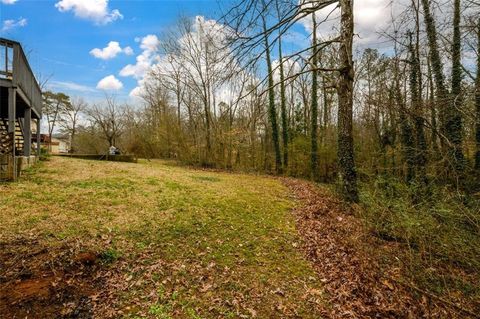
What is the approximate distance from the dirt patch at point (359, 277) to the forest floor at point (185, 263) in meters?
0.02

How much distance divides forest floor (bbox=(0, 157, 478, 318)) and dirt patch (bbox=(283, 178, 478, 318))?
16 millimetres

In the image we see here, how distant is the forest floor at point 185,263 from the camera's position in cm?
313

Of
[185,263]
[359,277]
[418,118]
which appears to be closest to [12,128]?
[185,263]

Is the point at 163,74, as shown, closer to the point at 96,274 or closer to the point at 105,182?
the point at 105,182

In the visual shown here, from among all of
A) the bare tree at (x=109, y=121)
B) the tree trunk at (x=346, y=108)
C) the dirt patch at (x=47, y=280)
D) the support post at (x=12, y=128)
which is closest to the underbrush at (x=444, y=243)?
the tree trunk at (x=346, y=108)

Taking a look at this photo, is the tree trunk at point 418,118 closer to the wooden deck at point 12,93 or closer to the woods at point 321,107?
the woods at point 321,107

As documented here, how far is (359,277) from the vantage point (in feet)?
12.7

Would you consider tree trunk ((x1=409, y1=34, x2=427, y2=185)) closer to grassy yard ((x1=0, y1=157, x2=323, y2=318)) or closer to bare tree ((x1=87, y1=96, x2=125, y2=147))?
grassy yard ((x1=0, y1=157, x2=323, y2=318))

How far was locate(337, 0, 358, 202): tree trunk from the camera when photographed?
6105mm

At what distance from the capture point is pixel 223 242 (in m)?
4.79

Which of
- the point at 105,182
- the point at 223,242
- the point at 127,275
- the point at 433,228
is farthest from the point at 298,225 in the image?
the point at 105,182

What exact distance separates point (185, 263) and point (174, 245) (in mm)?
581

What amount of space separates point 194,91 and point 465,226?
1830 centimetres

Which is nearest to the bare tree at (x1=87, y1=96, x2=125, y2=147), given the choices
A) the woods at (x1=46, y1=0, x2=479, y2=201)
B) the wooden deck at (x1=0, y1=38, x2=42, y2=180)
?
the woods at (x1=46, y1=0, x2=479, y2=201)
